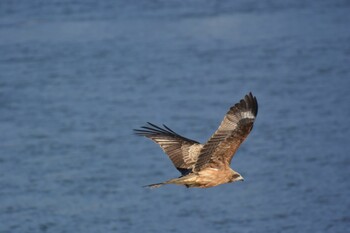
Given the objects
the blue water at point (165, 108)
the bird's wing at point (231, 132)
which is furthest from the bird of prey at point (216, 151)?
→ the blue water at point (165, 108)

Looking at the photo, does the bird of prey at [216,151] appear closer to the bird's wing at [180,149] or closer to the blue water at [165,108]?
the bird's wing at [180,149]

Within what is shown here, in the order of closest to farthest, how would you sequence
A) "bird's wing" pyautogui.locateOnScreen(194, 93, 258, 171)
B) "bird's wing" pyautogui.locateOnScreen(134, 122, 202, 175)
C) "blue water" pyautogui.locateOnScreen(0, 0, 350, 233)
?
"bird's wing" pyautogui.locateOnScreen(194, 93, 258, 171), "bird's wing" pyautogui.locateOnScreen(134, 122, 202, 175), "blue water" pyautogui.locateOnScreen(0, 0, 350, 233)

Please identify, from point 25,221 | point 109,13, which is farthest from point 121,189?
point 109,13

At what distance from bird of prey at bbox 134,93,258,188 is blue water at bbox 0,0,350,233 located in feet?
11.5

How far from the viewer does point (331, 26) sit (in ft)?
74.2

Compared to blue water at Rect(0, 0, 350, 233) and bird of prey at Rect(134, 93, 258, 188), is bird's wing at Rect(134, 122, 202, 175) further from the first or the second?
blue water at Rect(0, 0, 350, 233)

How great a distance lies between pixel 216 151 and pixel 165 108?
7689mm

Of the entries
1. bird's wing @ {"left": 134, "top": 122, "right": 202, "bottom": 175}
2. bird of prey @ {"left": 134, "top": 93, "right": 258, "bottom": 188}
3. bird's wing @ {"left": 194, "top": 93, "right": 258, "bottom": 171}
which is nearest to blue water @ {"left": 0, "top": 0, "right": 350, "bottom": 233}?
bird's wing @ {"left": 134, "top": 122, "right": 202, "bottom": 175}

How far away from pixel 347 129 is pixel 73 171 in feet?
14.9

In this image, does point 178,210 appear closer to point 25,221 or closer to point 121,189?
point 121,189

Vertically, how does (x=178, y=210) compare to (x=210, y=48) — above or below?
below

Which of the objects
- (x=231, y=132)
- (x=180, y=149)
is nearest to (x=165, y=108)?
(x=180, y=149)

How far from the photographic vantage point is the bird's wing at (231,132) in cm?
978

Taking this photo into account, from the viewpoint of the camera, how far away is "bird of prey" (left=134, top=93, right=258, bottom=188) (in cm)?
981
